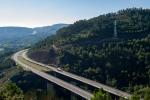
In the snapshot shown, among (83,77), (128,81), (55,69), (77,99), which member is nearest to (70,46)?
(55,69)

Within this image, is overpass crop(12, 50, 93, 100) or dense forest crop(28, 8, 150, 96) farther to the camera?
dense forest crop(28, 8, 150, 96)

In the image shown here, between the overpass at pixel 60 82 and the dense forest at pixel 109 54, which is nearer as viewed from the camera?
the overpass at pixel 60 82

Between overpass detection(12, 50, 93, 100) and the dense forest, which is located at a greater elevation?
the dense forest

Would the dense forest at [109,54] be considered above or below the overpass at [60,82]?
above

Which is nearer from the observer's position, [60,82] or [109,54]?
[60,82]

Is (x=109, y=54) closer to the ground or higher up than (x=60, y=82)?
higher up

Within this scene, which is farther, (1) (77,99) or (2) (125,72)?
(2) (125,72)

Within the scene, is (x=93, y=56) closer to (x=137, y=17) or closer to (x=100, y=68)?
(x=100, y=68)

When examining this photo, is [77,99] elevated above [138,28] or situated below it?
below
